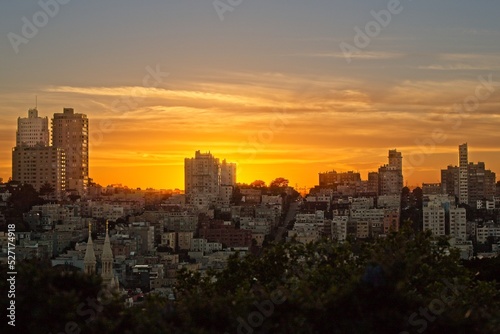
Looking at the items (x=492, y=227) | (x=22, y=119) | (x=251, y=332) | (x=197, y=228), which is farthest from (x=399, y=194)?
(x=251, y=332)

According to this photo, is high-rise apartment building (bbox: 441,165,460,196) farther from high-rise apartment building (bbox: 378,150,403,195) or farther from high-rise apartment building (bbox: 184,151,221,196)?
high-rise apartment building (bbox: 184,151,221,196)

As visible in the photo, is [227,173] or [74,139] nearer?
[74,139]

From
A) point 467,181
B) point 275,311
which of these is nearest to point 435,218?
point 467,181

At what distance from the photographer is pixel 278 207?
278ft

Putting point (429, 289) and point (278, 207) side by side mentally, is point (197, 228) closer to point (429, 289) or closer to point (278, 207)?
point (278, 207)

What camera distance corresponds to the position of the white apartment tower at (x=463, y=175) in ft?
307

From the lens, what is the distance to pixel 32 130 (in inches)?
3654

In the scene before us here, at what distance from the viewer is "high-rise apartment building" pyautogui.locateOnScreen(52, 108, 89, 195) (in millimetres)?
91562

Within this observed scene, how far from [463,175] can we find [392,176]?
5.78 meters

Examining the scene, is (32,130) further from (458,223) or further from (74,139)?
(458,223)

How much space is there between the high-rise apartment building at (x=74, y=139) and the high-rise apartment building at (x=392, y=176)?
24448 mm

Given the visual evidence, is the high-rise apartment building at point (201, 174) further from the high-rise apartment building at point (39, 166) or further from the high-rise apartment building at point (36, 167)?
the high-rise apartment building at point (36, 167)

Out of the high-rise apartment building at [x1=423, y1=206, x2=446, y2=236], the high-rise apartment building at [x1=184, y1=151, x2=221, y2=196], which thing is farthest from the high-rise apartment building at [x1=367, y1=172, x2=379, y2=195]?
the high-rise apartment building at [x1=423, y1=206, x2=446, y2=236]

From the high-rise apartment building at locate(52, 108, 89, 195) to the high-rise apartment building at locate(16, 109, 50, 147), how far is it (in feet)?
2.86
